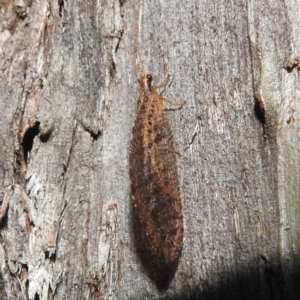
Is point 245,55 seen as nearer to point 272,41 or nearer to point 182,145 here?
point 272,41

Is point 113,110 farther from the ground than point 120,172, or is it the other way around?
point 113,110

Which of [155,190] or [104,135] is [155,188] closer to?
[155,190]

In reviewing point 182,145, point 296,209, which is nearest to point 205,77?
point 182,145

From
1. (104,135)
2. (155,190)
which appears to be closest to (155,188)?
(155,190)
